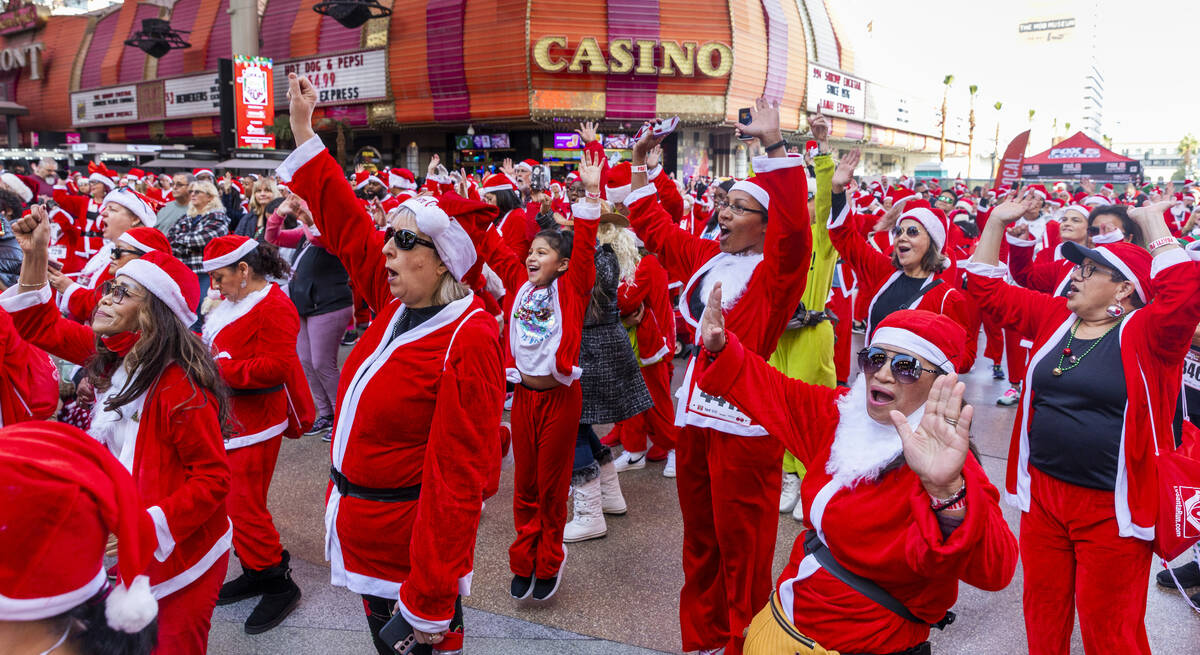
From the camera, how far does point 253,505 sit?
3.71 m

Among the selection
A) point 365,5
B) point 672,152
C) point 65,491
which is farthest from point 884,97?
point 65,491

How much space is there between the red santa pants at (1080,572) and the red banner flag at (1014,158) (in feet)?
27.4

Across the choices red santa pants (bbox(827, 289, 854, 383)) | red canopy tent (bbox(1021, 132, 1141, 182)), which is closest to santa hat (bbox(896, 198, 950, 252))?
red santa pants (bbox(827, 289, 854, 383))

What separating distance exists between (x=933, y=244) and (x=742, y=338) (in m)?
2.48

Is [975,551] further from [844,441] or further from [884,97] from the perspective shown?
[884,97]

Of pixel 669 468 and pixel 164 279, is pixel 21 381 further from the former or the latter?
pixel 669 468

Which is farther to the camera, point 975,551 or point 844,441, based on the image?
point 844,441

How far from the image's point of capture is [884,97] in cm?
3800

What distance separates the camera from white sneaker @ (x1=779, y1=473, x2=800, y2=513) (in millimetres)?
5223

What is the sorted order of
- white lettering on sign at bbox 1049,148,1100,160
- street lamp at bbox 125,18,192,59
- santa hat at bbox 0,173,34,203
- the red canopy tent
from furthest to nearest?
street lamp at bbox 125,18,192,59, white lettering on sign at bbox 1049,148,1100,160, the red canopy tent, santa hat at bbox 0,173,34,203

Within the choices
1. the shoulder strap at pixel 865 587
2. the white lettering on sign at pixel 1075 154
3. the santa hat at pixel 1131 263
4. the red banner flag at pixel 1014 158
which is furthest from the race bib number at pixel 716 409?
the white lettering on sign at pixel 1075 154

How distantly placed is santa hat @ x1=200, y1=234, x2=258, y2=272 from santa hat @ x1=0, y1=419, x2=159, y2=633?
A: 281 centimetres

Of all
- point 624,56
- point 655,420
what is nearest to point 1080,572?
point 655,420

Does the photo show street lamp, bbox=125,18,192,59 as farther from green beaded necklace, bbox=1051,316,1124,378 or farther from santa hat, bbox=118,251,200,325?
green beaded necklace, bbox=1051,316,1124,378
